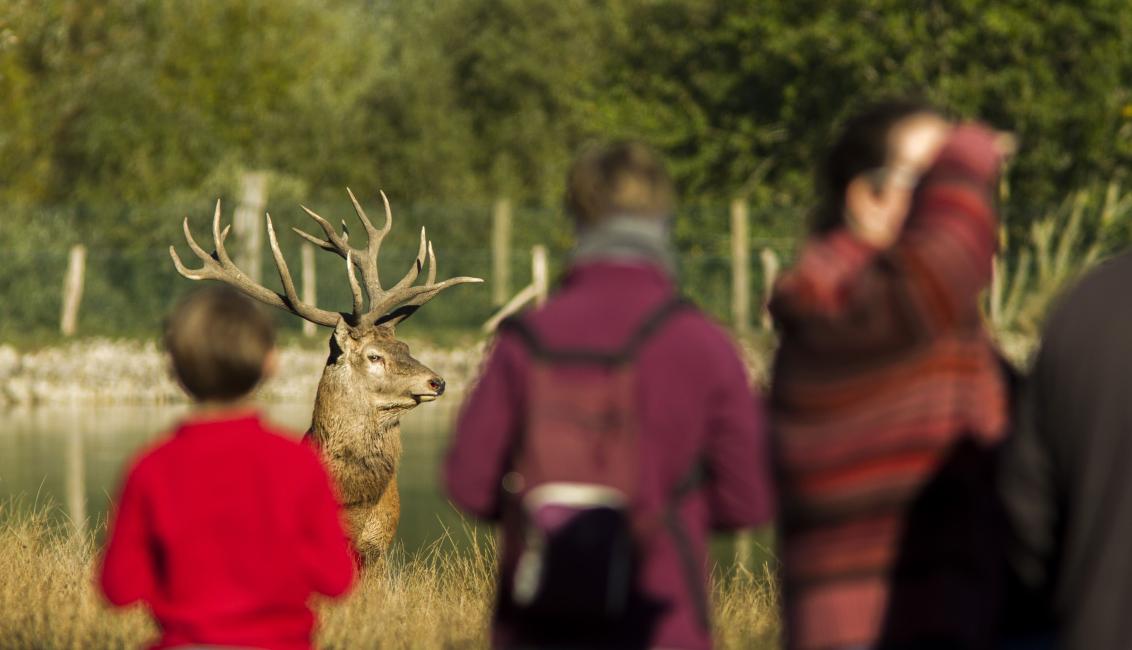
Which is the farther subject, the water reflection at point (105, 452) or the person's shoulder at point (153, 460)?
the water reflection at point (105, 452)

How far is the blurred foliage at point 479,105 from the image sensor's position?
A: 25609mm

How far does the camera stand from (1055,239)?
27188 mm

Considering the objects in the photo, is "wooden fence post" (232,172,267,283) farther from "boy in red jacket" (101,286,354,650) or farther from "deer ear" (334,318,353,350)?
"boy in red jacket" (101,286,354,650)

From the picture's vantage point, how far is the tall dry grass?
19.9ft

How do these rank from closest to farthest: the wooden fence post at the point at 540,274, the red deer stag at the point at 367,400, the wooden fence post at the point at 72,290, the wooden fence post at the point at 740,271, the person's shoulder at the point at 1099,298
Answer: the person's shoulder at the point at 1099,298 → the red deer stag at the point at 367,400 → the wooden fence post at the point at 740,271 → the wooden fence post at the point at 540,274 → the wooden fence post at the point at 72,290

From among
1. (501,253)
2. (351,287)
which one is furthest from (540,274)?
(351,287)

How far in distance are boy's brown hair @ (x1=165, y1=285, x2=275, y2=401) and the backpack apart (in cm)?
56

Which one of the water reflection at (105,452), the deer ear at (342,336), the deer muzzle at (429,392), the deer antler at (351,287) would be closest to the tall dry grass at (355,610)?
the deer muzzle at (429,392)

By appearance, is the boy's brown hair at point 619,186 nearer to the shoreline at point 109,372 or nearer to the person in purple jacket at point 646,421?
the person in purple jacket at point 646,421

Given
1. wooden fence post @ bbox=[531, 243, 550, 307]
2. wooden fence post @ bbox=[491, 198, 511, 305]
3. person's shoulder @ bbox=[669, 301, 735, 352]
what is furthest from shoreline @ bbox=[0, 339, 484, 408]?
person's shoulder @ bbox=[669, 301, 735, 352]

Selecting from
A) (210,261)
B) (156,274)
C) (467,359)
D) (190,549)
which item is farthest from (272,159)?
(190,549)

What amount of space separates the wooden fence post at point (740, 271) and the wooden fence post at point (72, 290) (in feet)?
27.9

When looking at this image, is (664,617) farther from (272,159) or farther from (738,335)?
(272,159)

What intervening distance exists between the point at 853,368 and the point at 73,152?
3219 cm
